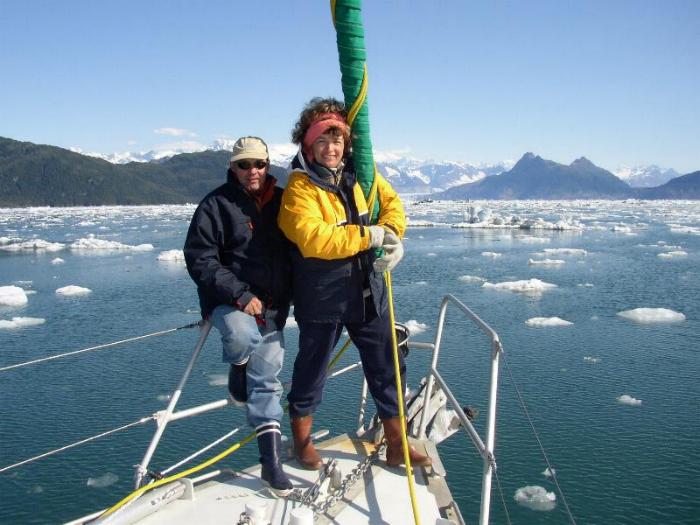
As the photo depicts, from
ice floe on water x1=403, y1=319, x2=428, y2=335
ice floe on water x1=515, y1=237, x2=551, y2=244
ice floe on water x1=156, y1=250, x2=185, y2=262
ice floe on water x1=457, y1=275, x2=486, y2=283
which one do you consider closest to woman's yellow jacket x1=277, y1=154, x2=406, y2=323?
ice floe on water x1=403, y1=319, x2=428, y2=335

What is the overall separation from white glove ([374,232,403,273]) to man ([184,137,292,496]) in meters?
0.45

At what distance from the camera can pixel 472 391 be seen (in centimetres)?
849

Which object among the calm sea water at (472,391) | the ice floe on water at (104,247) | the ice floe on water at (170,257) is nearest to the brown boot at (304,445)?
the calm sea water at (472,391)

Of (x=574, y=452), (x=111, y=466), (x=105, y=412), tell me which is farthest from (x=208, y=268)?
(x=105, y=412)

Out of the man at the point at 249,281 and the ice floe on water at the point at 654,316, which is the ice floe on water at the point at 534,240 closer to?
the ice floe on water at the point at 654,316

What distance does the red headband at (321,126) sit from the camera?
8.52 ft

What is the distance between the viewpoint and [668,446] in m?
7.11

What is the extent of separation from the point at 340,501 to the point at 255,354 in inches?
29.1

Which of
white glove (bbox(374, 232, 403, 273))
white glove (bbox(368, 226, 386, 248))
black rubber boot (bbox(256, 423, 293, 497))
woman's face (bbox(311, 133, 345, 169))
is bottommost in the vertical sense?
black rubber boot (bbox(256, 423, 293, 497))

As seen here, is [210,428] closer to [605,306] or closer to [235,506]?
[235,506]

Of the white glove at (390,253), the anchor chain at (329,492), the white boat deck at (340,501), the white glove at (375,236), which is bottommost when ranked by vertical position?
Result: the white boat deck at (340,501)

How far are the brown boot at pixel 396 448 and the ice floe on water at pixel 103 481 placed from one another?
4.67m

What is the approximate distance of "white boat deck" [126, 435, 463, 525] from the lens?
242cm

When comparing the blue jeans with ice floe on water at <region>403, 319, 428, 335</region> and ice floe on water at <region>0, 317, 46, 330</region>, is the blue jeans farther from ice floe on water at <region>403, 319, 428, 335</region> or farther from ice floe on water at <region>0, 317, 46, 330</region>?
ice floe on water at <region>0, 317, 46, 330</region>
